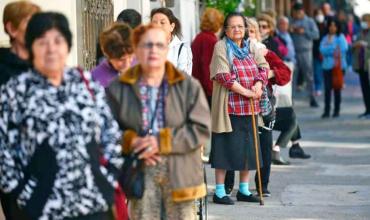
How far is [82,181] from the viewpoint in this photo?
7055 mm

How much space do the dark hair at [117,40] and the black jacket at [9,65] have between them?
67 centimetres

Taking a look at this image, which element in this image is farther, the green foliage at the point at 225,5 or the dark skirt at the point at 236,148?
the green foliage at the point at 225,5

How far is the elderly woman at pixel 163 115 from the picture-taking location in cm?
774

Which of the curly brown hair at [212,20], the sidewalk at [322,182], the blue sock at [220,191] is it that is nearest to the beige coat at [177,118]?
the sidewalk at [322,182]

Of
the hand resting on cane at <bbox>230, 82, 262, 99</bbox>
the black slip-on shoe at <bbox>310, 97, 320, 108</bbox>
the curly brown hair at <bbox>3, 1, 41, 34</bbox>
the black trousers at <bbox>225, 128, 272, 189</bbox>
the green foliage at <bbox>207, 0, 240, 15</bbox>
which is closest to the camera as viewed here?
the curly brown hair at <bbox>3, 1, 41, 34</bbox>

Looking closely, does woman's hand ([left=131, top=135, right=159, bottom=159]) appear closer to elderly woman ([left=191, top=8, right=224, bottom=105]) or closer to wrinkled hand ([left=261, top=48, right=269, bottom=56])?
wrinkled hand ([left=261, top=48, right=269, bottom=56])

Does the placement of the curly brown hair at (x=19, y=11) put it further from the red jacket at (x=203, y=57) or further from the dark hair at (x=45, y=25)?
the red jacket at (x=203, y=57)

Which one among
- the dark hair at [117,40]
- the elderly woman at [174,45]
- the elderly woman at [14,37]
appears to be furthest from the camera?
the elderly woman at [174,45]

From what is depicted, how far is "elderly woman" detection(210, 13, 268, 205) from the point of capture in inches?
490

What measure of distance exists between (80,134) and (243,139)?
584 centimetres

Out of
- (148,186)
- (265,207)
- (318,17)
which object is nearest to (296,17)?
(318,17)

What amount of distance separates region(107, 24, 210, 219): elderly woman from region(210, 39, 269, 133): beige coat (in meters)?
4.58

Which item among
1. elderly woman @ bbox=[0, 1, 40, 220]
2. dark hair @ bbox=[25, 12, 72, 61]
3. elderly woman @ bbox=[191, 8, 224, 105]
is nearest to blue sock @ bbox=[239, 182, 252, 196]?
elderly woman @ bbox=[191, 8, 224, 105]

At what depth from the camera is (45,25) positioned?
704cm
